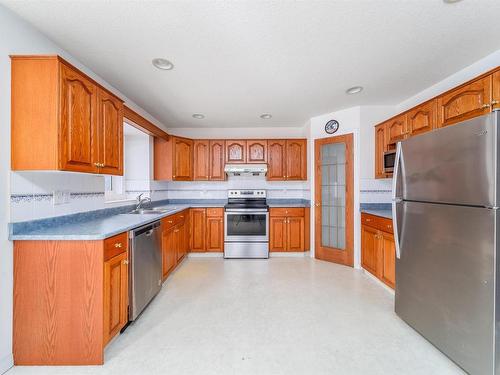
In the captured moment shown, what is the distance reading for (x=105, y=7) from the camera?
149 cm

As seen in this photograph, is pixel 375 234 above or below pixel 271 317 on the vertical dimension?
above

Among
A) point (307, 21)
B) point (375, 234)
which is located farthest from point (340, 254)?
point (307, 21)

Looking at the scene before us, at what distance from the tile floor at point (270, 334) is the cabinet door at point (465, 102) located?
184cm

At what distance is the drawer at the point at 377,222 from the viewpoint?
2539mm

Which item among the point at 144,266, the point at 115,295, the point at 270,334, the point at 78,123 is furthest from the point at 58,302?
the point at 270,334

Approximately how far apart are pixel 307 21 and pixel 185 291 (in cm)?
287

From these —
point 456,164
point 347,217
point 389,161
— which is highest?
point 389,161

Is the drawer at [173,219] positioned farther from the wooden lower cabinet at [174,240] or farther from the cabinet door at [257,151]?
the cabinet door at [257,151]

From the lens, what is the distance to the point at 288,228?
400 cm

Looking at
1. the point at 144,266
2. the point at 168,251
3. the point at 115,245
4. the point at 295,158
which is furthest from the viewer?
the point at 295,158

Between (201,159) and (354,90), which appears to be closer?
(354,90)

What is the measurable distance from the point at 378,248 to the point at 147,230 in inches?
104

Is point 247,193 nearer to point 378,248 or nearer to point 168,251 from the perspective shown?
point 168,251

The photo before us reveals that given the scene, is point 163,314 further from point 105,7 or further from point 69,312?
point 105,7
